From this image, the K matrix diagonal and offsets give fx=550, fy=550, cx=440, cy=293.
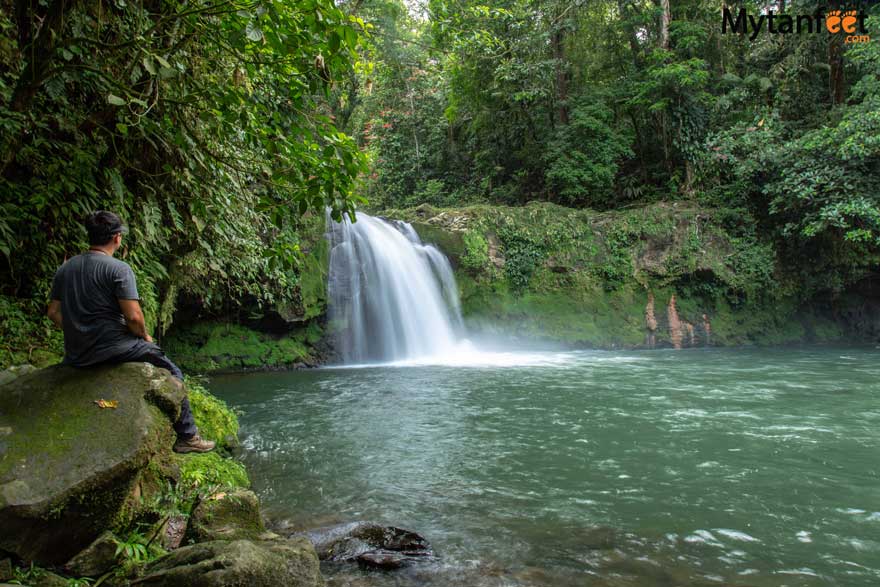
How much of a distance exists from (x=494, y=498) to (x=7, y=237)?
13.1 feet

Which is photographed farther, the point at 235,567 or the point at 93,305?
the point at 93,305

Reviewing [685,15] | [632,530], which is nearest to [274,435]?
[632,530]

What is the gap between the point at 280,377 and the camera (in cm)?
1073

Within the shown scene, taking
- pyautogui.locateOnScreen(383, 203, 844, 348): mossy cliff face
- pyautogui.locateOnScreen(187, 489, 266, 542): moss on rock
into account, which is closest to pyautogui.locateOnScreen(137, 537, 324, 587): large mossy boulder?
pyautogui.locateOnScreen(187, 489, 266, 542): moss on rock

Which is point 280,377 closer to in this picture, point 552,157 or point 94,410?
point 94,410

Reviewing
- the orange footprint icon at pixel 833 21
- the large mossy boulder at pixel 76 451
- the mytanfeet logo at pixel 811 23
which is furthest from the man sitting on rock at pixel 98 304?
the orange footprint icon at pixel 833 21

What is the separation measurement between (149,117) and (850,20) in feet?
57.4

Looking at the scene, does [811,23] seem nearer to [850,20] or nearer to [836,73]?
[850,20]

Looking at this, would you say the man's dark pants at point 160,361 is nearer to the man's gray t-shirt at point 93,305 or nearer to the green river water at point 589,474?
the man's gray t-shirt at point 93,305

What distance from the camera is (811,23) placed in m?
15.2

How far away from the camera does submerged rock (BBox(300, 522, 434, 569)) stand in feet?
11.3

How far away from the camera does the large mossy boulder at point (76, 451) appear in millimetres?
2525

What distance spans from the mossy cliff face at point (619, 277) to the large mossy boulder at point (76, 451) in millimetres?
12158

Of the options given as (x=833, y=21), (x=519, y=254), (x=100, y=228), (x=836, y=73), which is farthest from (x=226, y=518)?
(x=836, y=73)
